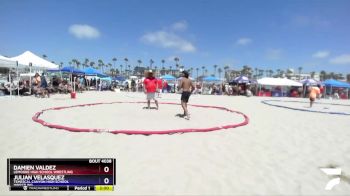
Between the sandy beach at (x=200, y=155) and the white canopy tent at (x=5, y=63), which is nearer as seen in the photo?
the sandy beach at (x=200, y=155)

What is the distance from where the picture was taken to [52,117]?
344 inches

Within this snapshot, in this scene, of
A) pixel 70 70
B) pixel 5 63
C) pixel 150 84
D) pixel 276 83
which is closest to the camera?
pixel 150 84

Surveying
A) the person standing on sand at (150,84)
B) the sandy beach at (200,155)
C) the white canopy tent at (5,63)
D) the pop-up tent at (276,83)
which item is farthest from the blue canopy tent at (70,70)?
the pop-up tent at (276,83)

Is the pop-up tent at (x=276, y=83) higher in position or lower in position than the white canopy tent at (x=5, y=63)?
lower
